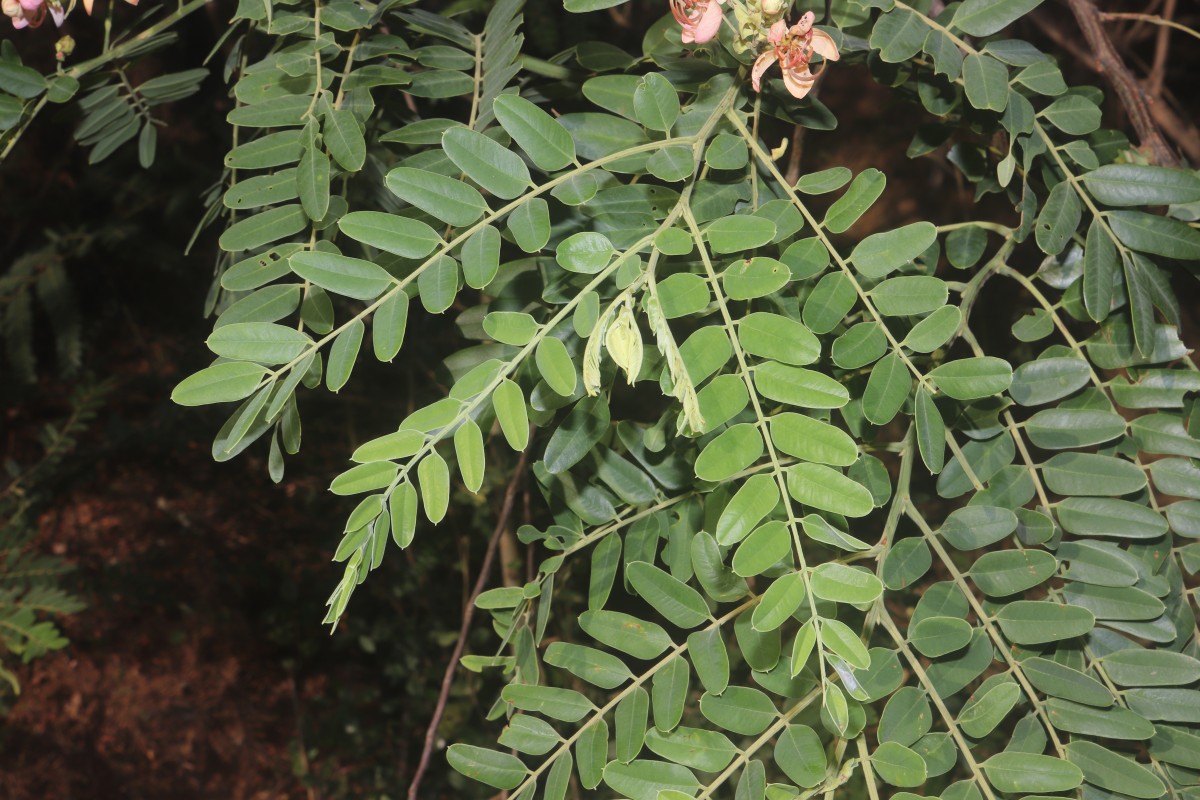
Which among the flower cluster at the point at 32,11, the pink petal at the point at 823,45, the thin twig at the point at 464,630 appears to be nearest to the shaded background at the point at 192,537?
the thin twig at the point at 464,630

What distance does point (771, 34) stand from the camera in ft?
1.59

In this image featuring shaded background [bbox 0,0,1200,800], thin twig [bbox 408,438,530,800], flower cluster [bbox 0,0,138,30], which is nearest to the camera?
flower cluster [bbox 0,0,138,30]

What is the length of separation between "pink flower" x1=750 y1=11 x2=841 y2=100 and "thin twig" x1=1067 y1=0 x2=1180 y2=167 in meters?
0.31

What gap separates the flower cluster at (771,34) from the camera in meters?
0.48

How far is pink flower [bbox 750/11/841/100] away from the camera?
1.61 ft

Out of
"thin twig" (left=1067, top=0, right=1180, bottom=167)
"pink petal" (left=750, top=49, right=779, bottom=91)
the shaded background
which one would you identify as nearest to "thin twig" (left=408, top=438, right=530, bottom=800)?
"pink petal" (left=750, top=49, right=779, bottom=91)

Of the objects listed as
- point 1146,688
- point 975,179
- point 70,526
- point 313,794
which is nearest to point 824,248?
point 975,179

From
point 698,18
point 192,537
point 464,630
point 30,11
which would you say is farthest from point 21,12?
point 192,537

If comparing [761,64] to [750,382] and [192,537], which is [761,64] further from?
[192,537]

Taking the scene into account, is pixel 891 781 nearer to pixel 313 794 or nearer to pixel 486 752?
pixel 486 752

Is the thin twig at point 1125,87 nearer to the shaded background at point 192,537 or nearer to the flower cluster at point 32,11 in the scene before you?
the flower cluster at point 32,11

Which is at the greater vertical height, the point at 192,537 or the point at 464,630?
the point at 464,630

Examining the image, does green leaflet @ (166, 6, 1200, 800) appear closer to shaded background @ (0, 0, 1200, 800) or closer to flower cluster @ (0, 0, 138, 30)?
flower cluster @ (0, 0, 138, 30)

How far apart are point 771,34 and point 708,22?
34 millimetres
